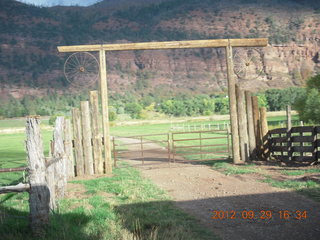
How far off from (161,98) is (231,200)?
120 m

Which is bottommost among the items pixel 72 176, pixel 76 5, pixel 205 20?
pixel 72 176

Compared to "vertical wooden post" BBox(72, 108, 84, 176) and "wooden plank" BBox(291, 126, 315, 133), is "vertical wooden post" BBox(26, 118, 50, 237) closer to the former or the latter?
"vertical wooden post" BBox(72, 108, 84, 176)

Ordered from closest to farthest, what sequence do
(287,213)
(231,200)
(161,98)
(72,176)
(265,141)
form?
(287,213) < (231,200) < (72,176) < (265,141) < (161,98)

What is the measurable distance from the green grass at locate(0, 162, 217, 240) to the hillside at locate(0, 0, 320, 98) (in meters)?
121

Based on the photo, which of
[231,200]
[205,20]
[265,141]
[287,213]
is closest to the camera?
[287,213]

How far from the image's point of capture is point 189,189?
8.20m

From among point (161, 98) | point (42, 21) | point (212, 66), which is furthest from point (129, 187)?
→ point (42, 21)

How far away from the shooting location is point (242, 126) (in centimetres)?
1197

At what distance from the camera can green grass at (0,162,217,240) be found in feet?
14.7

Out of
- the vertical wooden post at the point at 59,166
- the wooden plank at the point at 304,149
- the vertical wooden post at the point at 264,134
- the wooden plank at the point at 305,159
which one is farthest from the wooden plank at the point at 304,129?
the vertical wooden post at the point at 59,166

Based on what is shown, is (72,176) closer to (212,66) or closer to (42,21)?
(212,66)

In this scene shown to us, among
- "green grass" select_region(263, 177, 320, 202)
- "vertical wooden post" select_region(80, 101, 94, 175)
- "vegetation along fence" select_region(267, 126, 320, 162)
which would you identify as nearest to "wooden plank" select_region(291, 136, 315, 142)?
"vegetation along fence" select_region(267, 126, 320, 162)
